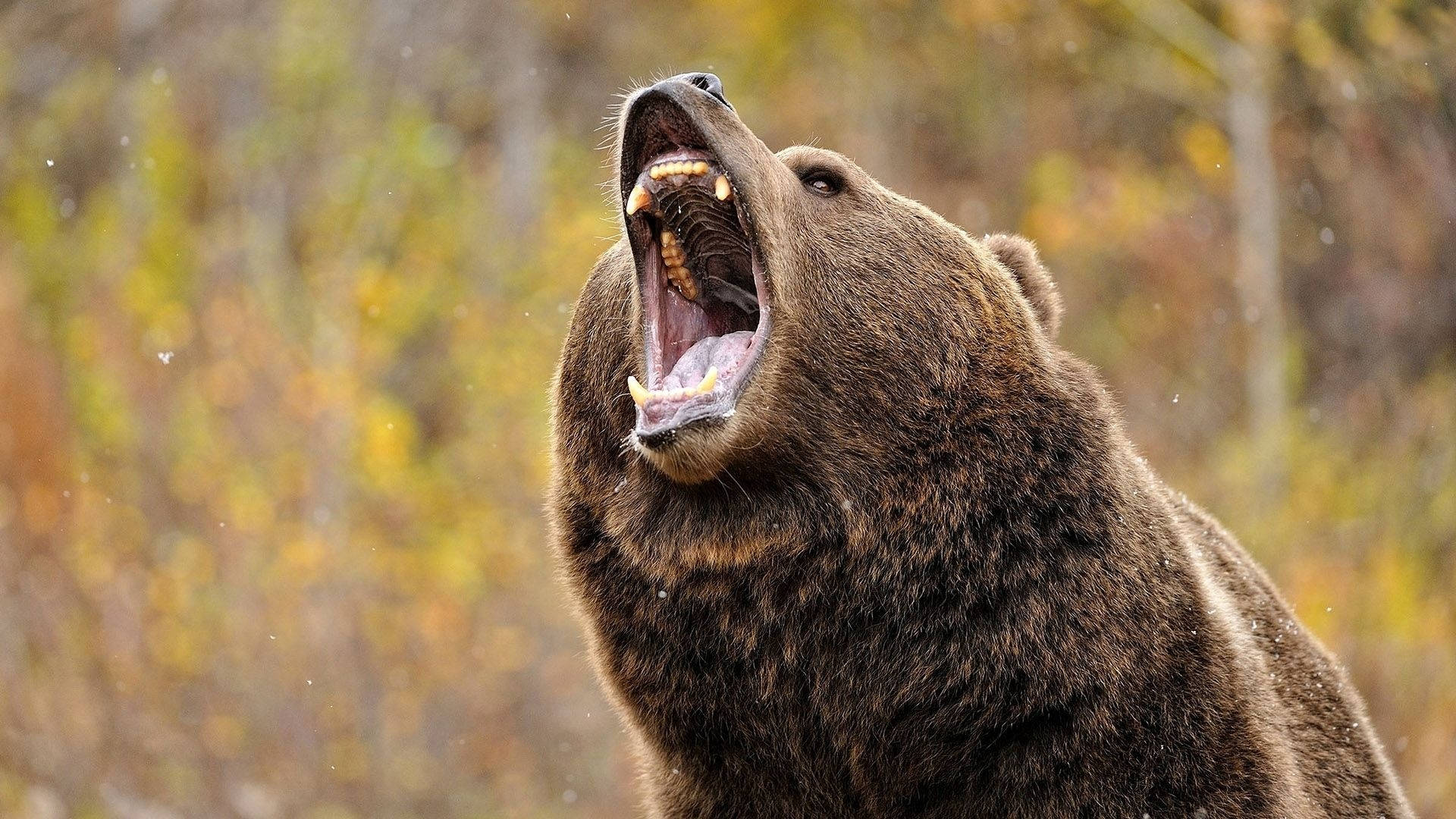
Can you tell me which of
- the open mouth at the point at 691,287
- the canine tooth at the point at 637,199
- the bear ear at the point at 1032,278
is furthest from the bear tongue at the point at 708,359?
the bear ear at the point at 1032,278

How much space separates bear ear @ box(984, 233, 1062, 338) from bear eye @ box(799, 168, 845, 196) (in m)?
0.46

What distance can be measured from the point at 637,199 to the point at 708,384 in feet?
1.54

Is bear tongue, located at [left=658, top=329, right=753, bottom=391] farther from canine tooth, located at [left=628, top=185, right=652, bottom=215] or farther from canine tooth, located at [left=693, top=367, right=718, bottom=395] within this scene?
canine tooth, located at [left=628, top=185, right=652, bottom=215]

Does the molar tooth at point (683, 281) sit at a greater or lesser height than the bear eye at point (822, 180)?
lesser

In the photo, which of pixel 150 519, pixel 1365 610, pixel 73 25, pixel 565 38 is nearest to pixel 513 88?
pixel 565 38

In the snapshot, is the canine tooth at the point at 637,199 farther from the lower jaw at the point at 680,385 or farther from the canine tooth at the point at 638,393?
the canine tooth at the point at 638,393

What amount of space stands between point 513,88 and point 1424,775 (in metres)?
11.8

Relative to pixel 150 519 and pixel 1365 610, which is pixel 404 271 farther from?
pixel 1365 610

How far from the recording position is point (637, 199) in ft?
11.4

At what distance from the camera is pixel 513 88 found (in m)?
16.5

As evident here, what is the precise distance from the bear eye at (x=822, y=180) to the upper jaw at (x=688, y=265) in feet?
0.64

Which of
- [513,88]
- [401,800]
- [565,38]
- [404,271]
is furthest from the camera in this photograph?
[565,38]

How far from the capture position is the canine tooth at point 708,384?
3.29 m

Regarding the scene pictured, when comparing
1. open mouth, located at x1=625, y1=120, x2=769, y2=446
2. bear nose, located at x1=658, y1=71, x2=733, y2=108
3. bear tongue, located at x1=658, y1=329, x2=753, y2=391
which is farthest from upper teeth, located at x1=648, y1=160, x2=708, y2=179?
bear tongue, located at x1=658, y1=329, x2=753, y2=391
